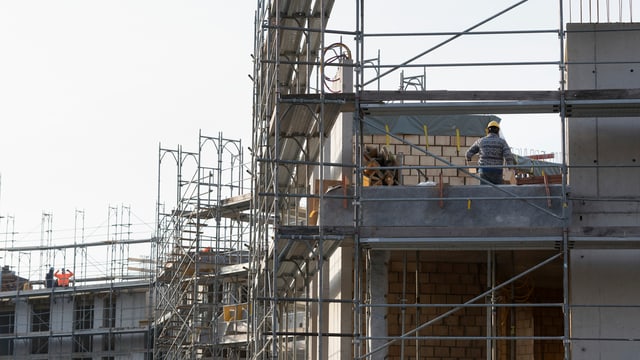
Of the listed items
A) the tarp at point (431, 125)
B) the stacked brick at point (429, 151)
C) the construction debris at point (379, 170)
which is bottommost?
the construction debris at point (379, 170)

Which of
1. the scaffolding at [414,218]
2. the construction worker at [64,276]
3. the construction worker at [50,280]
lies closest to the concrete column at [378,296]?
the scaffolding at [414,218]

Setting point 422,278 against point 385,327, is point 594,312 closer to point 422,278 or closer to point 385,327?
point 385,327

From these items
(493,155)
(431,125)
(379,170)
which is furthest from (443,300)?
(493,155)

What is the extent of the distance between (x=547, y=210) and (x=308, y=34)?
15.2ft

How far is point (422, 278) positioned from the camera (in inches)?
754

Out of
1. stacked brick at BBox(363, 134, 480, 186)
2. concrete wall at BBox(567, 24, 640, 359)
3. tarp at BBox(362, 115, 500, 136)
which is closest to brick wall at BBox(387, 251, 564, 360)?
stacked brick at BBox(363, 134, 480, 186)

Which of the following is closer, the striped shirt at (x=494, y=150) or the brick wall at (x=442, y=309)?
the striped shirt at (x=494, y=150)

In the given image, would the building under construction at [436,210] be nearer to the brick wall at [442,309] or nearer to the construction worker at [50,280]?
the brick wall at [442,309]

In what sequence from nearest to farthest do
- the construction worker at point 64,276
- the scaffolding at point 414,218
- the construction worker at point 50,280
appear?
the scaffolding at point 414,218 → the construction worker at point 50,280 → the construction worker at point 64,276

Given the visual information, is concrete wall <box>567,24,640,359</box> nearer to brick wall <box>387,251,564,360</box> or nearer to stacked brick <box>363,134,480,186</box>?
brick wall <box>387,251,564,360</box>

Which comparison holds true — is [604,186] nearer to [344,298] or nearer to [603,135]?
[603,135]

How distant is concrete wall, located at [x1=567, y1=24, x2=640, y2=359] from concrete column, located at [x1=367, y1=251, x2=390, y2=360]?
102 inches

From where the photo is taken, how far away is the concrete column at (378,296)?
16094mm

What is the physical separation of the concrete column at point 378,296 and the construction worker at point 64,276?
35.9 metres
